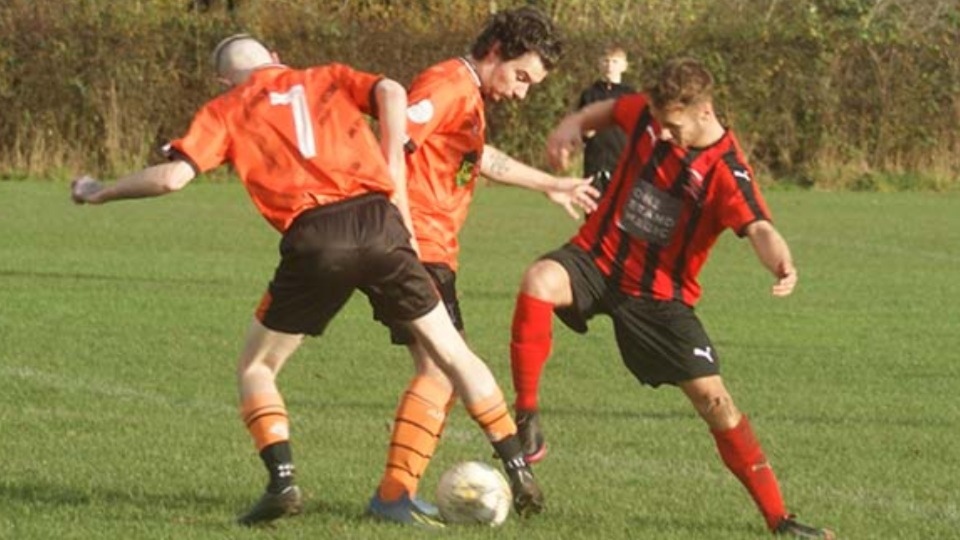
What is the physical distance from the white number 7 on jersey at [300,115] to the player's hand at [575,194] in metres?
1.06

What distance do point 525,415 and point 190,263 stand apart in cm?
1061

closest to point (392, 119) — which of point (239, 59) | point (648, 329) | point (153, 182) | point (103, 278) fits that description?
point (239, 59)

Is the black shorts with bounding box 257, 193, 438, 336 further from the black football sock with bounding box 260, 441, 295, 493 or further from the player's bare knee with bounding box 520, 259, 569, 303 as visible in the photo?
the player's bare knee with bounding box 520, 259, 569, 303

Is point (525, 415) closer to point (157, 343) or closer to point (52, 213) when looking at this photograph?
point (157, 343)

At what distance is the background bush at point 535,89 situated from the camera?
3038 cm

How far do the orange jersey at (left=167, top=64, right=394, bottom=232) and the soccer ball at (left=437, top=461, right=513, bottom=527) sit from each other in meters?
0.93

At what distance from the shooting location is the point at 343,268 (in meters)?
6.73

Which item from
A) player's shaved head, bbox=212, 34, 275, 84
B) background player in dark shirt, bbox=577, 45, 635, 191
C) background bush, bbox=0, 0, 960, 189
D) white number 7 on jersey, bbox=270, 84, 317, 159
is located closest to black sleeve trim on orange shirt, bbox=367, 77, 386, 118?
white number 7 on jersey, bbox=270, 84, 317, 159

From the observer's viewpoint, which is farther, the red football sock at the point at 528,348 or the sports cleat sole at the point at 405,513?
the red football sock at the point at 528,348

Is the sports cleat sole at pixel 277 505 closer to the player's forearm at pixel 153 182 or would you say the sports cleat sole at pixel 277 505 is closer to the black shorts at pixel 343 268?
the black shorts at pixel 343 268

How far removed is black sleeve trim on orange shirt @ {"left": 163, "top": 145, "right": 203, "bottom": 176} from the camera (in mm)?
6668

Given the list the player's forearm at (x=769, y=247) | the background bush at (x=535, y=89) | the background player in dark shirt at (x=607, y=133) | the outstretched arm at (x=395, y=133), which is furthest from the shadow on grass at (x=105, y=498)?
the background bush at (x=535, y=89)

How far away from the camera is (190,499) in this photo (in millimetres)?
7426

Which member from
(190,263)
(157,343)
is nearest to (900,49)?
(190,263)
